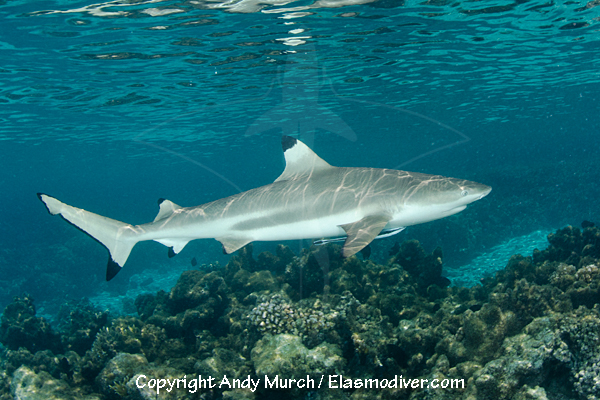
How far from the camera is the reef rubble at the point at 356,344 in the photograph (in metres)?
3.53

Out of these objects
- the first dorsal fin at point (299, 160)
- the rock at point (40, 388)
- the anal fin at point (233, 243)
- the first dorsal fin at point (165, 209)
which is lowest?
the rock at point (40, 388)

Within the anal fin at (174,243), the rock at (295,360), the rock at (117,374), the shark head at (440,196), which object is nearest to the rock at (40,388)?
the rock at (117,374)

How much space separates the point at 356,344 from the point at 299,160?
11.6 ft

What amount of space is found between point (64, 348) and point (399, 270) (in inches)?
376

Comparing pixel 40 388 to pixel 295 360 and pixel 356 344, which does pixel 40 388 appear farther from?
pixel 356 344

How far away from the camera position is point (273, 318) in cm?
539

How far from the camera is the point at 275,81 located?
2056 centimetres

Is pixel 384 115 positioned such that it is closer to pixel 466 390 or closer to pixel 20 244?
pixel 466 390

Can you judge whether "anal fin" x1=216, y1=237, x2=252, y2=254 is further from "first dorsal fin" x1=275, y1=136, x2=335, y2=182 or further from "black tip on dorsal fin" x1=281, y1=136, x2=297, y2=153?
"black tip on dorsal fin" x1=281, y1=136, x2=297, y2=153

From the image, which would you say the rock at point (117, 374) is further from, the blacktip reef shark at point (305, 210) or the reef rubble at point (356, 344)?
the blacktip reef shark at point (305, 210)

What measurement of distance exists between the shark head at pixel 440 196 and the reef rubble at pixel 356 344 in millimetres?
1534

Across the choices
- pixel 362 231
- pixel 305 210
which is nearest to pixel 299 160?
pixel 305 210

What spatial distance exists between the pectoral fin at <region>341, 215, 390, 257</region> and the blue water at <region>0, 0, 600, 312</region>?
944 cm

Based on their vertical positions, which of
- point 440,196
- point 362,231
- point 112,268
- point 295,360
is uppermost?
point 440,196
